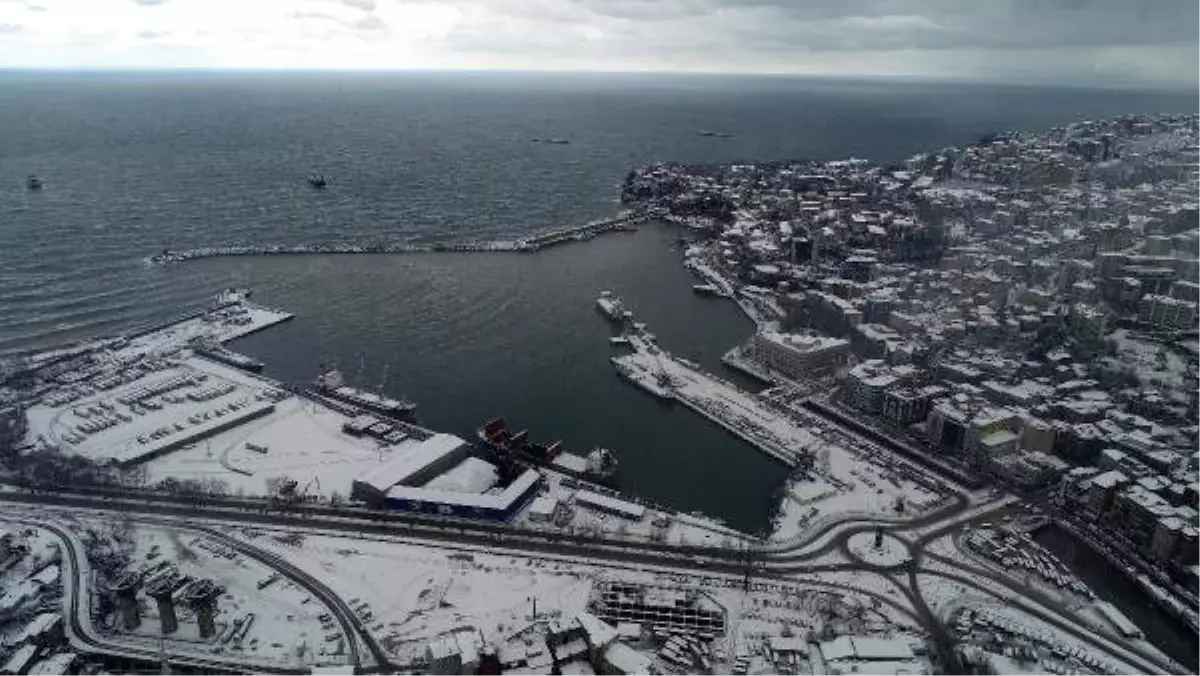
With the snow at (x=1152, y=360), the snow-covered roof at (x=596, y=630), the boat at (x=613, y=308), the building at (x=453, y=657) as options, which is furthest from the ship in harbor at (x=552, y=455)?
the snow at (x=1152, y=360)

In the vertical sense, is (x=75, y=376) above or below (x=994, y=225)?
below

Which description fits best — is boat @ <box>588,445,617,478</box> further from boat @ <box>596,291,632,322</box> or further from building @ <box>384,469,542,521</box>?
boat @ <box>596,291,632,322</box>

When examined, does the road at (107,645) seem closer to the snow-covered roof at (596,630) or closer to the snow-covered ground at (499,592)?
the snow-covered ground at (499,592)

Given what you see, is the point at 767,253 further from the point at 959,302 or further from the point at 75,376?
the point at 75,376

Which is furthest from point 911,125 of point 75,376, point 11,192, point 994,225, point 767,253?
point 75,376

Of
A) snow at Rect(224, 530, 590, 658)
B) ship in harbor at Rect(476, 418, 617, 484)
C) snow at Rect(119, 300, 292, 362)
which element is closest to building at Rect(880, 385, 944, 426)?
ship in harbor at Rect(476, 418, 617, 484)

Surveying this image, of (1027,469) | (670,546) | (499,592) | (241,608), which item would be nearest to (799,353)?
(1027,469)
